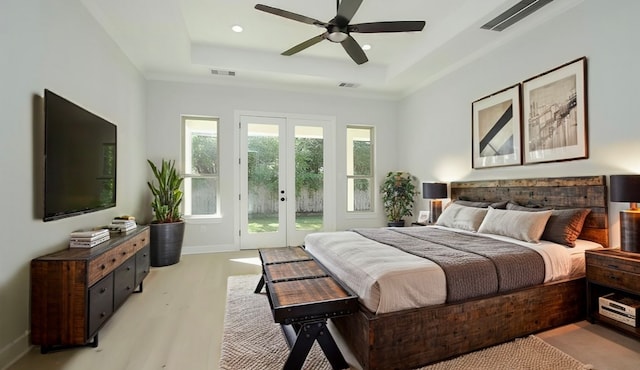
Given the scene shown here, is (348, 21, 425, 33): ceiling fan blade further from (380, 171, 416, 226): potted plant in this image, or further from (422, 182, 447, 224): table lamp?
(380, 171, 416, 226): potted plant

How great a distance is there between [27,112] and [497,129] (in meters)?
4.78

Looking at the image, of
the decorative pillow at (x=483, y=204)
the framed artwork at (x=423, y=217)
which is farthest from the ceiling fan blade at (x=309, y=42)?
the framed artwork at (x=423, y=217)

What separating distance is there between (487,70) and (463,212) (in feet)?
6.54

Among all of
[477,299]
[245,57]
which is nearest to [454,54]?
[245,57]

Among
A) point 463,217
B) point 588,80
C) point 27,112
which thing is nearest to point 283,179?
point 463,217

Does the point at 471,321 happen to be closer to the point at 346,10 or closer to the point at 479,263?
the point at 479,263

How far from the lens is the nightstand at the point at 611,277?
7.14 feet

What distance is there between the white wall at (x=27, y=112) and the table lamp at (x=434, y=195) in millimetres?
4377

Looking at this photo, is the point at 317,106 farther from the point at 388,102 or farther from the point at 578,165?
the point at 578,165

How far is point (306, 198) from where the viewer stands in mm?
5695

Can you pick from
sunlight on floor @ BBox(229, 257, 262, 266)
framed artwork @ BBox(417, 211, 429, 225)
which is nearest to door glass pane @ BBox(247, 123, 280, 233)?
sunlight on floor @ BBox(229, 257, 262, 266)

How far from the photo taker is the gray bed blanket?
6.75ft

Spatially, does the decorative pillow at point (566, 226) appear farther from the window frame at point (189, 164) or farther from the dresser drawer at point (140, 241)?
the window frame at point (189, 164)

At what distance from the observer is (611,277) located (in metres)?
2.29
